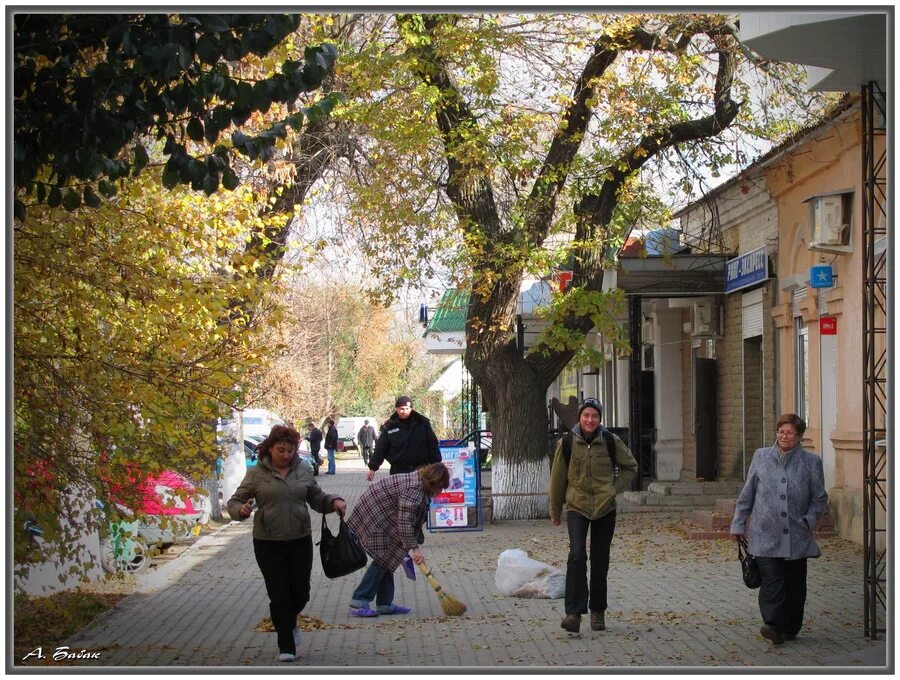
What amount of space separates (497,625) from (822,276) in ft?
27.1

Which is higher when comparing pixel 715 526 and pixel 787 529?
pixel 787 529

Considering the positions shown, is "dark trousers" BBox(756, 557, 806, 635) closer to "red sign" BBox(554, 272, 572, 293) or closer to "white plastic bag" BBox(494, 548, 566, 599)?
"white plastic bag" BBox(494, 548, 566, 599)

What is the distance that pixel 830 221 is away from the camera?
15578 mm

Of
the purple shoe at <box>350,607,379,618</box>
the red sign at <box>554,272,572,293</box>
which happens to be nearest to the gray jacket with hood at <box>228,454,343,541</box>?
the purple shoe at <box>350,607,379,618</box>

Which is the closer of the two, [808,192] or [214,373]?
[214,373]

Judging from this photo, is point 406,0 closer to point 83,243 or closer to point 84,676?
point 83,243

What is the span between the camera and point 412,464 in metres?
14.3

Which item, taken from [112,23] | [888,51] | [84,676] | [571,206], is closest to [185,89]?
[112,23]

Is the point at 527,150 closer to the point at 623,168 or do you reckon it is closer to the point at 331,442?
the point at 623,168


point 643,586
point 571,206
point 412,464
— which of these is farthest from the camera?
point 571,206

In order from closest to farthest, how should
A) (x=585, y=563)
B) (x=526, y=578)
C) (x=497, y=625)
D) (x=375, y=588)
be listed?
(x=585, y=563) → (x=497, y=625) → (x=375, y=588) → (x=526, y=578)

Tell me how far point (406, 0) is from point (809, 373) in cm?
1151

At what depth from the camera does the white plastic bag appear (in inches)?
451

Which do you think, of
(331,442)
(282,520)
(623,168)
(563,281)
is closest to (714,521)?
(563,281)
